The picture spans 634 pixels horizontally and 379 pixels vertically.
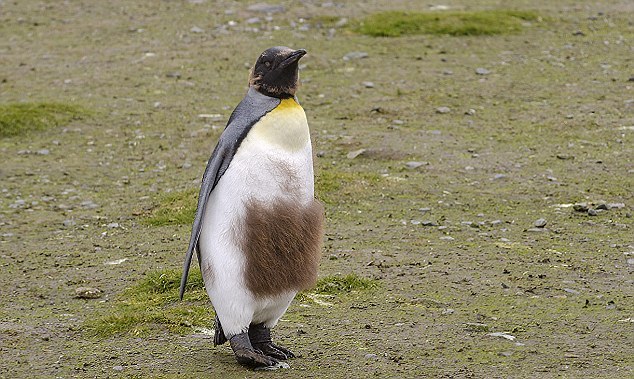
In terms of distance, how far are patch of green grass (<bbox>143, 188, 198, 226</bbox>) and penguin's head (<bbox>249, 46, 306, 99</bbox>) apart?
238 centimetres

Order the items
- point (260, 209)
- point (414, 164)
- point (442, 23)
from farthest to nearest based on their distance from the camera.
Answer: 1. point (442, 23)
2. point (414, 164)
3. point (260, 209)

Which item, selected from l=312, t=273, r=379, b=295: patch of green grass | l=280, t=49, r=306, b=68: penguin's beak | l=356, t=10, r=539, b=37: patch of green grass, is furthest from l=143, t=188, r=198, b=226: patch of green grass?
l=356, t=10, r=539, b=37: patch of green grass

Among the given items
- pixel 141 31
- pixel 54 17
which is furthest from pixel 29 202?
pixel 54 17

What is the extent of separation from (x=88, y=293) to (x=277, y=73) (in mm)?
1802

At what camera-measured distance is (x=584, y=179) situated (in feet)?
23.7

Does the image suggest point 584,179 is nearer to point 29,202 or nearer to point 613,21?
point 29,202

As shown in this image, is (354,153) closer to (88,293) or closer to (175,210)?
(175,210)

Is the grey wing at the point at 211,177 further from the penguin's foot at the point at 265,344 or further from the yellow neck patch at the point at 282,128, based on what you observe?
the penguin's foot at the point at 265,344

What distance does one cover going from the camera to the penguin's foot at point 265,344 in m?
4.43

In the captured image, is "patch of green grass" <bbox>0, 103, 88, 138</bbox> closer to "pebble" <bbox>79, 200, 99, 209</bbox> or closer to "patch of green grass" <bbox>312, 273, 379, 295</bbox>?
"pebble" <bbox>79, 200, 99, 209</bbox>

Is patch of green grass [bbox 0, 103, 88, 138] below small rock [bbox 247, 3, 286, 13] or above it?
below

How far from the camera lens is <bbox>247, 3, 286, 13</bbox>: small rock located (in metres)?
11.9

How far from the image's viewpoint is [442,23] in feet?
Result: 37.1

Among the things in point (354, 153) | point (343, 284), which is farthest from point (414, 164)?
point (343, 284)
